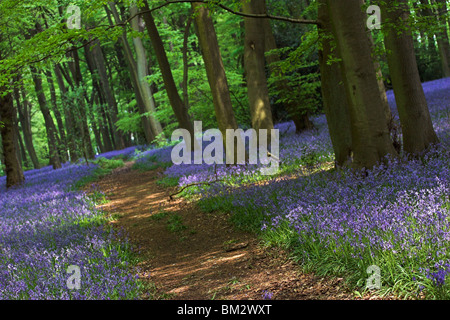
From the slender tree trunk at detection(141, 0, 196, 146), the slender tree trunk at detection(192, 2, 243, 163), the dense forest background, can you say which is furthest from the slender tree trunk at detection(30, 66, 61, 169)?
the slender tree trunk at detection(192, 2, 243, 163)

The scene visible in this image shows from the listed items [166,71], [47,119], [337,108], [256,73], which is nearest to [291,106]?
[256,73]

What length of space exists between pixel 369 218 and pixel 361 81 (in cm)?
275

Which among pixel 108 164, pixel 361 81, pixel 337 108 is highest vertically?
pixel 361 81

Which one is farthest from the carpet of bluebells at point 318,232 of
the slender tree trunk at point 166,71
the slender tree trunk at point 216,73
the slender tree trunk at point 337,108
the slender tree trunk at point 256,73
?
the slender tree trunk at point 166,71

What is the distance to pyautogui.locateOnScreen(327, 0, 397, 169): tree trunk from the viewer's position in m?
6.31

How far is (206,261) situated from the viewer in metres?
5.66

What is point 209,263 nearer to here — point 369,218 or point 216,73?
point 369,218

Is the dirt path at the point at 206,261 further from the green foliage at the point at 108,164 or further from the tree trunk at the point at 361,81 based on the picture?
the green foliage at the point at 108,164

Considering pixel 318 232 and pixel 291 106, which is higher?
pixel 291 106

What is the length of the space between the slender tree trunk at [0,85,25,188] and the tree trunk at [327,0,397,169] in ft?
45.7

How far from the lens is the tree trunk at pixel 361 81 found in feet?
20.7

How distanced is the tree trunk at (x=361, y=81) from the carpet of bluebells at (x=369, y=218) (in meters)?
0.42
